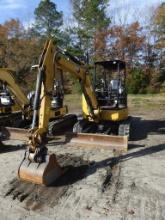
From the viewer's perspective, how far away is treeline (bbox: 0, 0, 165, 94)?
3212 cm

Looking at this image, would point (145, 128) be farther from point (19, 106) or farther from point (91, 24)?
point (91, 24)

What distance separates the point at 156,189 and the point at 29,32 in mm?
34839

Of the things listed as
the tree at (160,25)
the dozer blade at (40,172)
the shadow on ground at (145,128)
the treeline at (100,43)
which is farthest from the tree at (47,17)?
the dozer blade at (40,172)

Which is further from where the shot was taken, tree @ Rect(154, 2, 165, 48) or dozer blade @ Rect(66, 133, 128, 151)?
tree @ Rect(154, 2, 165, 48)

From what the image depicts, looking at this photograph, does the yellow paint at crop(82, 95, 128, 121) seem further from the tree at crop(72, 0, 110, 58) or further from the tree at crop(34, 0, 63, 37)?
the tree at crop(34, 0, 63, 37)

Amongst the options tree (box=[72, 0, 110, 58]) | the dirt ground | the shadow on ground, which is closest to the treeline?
tree (box=[72, 0, 110, 58])

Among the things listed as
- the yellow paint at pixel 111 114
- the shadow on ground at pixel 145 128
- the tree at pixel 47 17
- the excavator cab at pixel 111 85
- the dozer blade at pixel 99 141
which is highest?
the tree at pixel 47 17

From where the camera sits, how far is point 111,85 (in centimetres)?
1070

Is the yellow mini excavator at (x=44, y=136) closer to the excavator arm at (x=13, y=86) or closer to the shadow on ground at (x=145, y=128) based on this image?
the shadow on ground at (x=145, y=128)

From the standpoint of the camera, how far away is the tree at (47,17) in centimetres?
3981

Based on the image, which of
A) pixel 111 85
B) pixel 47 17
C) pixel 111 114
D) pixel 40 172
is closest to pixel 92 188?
pixel 40 172

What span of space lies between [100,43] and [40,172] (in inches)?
1085

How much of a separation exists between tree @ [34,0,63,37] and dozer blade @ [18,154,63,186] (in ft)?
115

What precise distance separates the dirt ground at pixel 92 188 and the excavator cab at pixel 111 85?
6.24ft
